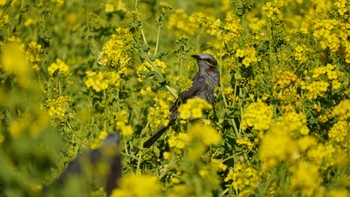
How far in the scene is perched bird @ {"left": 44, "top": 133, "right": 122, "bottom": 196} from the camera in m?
3.85

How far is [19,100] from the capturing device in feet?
13.9

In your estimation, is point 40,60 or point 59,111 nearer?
point 59,111

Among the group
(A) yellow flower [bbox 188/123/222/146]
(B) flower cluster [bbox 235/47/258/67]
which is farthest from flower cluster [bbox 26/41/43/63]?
(A) yellow flower [bbox 188/123/222/146]

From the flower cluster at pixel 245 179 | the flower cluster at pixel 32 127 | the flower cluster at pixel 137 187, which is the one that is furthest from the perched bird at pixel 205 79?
the flower cluster at pixel 137 187

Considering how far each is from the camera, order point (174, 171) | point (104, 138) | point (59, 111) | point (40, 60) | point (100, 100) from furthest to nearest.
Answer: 1. point (40, 60)
2. point (100, 100)
3. point (59, 111)
4. point (174, 171)
5. point (104, 138)

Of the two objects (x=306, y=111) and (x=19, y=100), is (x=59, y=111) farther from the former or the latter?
(x=306, y=111)

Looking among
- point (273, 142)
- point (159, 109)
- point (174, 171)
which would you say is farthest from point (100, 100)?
point (273, 142)

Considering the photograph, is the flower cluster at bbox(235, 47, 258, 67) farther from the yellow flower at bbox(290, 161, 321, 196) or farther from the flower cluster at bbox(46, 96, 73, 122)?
the yellow flower at bbox(290, 161, 321, 196)

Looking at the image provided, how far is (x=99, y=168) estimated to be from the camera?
153 inches

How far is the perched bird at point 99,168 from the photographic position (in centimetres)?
385

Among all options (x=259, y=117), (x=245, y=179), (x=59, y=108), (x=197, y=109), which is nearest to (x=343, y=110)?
(x=259, y=117)

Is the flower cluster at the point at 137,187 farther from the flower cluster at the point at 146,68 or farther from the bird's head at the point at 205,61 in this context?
the bird's head at the point at 205,61

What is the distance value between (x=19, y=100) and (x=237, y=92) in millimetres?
1917

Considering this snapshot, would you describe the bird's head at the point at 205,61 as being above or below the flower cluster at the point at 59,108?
above
